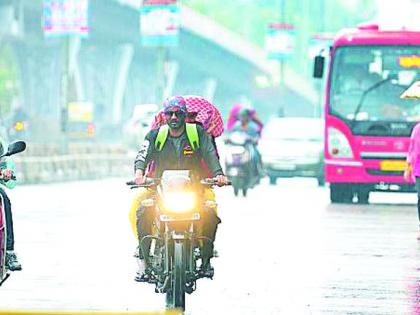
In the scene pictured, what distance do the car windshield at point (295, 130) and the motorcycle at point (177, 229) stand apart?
1113 inches

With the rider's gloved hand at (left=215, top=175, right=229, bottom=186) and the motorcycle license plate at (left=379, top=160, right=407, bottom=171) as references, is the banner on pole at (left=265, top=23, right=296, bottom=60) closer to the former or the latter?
the motorcycle license plate at (left=379, top=160, right=407, bottom=171)

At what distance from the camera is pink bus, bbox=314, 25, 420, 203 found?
91.6 ft

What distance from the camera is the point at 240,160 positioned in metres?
31.5

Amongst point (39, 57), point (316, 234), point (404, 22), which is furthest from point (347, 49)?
A: point (39, 57)

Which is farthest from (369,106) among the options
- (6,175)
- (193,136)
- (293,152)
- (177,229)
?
(177,229)

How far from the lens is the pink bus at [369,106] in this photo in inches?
1099

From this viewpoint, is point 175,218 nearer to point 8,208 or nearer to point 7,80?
point 8,208

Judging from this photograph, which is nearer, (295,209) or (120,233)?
(120,233)

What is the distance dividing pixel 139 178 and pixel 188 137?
19.9 inches

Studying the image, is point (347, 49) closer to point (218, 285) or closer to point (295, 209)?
point (295, 209)

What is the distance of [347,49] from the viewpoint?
28484 millimetres

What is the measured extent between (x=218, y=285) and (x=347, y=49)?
51.6 feet

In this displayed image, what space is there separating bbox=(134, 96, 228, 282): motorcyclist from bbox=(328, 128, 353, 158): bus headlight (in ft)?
54.3

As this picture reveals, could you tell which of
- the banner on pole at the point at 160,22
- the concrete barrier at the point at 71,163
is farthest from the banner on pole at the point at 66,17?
the concrete barrier at the point at 71,163
